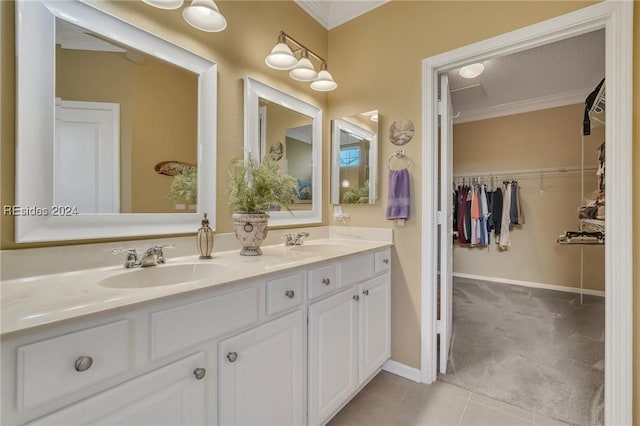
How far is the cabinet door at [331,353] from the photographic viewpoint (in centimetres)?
134

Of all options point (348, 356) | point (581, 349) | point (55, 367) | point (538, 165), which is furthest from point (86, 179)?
point (538, 165)

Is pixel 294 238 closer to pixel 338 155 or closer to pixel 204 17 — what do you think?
pixel 338 155

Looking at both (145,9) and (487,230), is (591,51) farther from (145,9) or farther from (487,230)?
(145,9)

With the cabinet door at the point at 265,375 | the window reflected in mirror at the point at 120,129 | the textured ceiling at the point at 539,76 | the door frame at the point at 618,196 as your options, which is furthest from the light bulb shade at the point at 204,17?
the textured ceiling at the point at 539,76

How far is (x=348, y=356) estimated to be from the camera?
1.57 meters

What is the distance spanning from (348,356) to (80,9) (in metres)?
2.01

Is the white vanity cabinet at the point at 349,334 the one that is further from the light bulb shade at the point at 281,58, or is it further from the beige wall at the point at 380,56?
the light bulb shade at the point at 281,58

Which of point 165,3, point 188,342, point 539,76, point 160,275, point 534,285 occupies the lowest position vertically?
point 534,285

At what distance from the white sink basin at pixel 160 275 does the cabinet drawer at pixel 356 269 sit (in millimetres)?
640

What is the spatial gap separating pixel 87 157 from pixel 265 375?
1149 millimetres

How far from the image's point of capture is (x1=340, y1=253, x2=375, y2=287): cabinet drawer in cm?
154

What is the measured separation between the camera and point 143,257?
1219 millimetres

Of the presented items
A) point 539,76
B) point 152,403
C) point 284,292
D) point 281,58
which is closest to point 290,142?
point 281,58

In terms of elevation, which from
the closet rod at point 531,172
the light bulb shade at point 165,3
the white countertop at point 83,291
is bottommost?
the white countertop at point 83,291
